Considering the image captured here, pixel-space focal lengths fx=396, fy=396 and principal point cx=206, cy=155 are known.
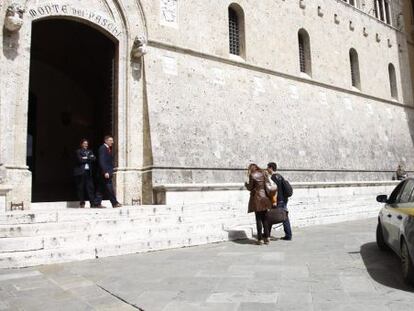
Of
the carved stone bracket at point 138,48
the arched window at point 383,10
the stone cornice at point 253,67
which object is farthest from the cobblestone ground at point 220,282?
the arched window at point 383,10

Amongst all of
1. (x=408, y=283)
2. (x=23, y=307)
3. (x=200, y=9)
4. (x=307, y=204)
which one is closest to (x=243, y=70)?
(x=200, y=9)

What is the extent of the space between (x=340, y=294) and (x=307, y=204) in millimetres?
7521

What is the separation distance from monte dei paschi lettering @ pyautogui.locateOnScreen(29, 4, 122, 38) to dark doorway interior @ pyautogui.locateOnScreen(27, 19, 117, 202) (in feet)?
6.77

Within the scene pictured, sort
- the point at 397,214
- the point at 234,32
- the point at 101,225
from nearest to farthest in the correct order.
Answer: the point at 397,214
the point at 101,225
the point at 234,32

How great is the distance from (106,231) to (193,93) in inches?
239

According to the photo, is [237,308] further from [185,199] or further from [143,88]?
[143,88]

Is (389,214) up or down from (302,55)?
down

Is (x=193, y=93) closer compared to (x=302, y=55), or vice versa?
(x=193, y=93)

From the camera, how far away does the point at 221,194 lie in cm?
1088

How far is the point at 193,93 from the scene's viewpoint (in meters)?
11.9

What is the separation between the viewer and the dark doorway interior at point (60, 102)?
13.2m

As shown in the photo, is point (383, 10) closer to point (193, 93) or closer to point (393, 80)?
point (393, 80)

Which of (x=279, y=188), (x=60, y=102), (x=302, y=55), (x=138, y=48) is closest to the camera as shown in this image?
(x=279, y=188)

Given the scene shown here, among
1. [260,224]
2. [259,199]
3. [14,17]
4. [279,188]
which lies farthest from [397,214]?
[14,17]
